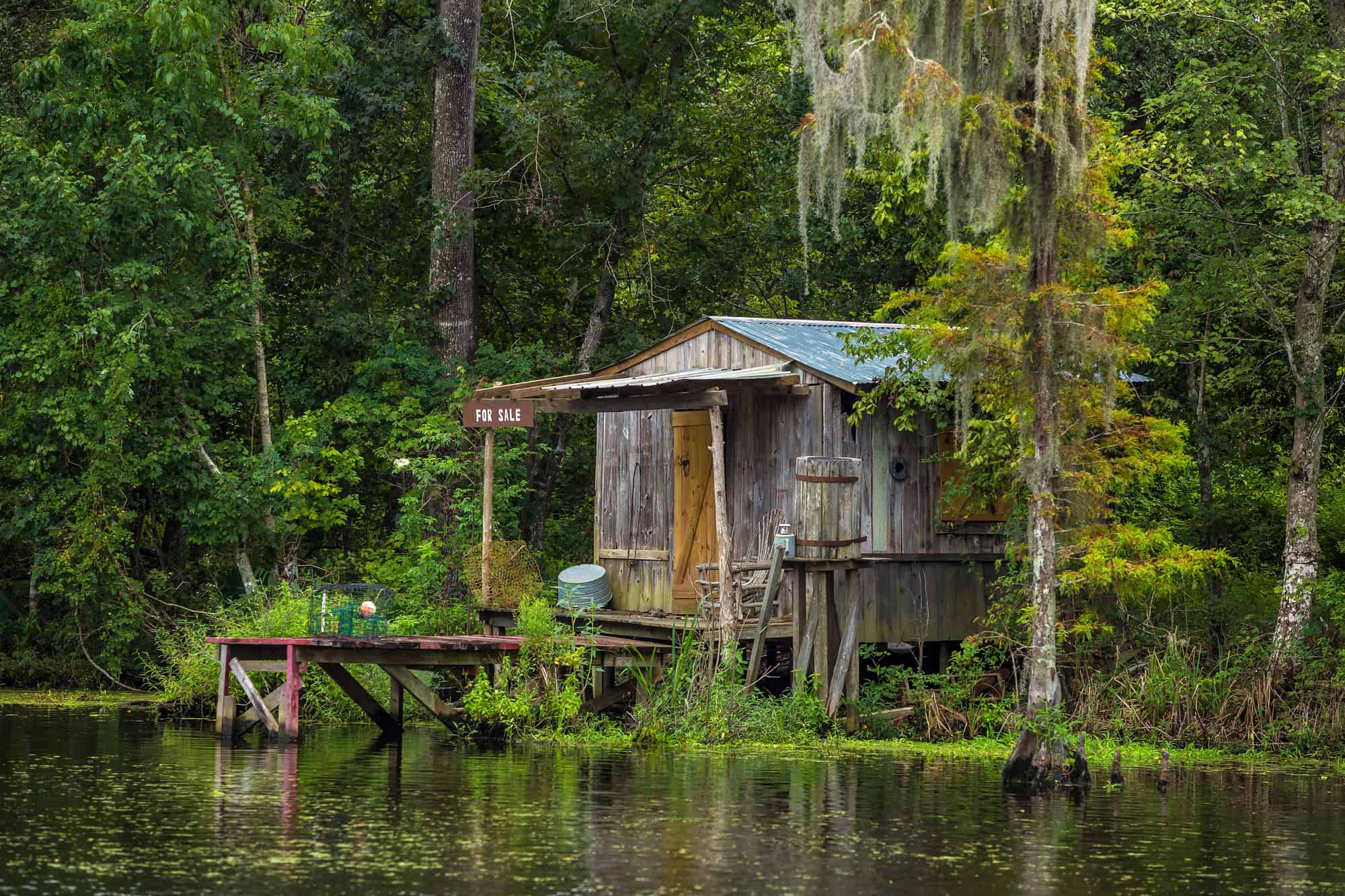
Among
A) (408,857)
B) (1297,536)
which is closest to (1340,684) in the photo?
(1297,536)

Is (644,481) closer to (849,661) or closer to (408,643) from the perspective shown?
(849,661)

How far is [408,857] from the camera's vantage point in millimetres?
9727

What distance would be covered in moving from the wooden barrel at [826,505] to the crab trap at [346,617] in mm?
4400

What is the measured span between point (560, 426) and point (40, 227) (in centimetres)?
842

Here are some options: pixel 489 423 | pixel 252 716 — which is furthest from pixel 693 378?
pixel 252 716

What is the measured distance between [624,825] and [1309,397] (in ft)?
33.3

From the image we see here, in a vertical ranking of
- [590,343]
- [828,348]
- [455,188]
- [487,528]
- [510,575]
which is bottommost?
[510,575]

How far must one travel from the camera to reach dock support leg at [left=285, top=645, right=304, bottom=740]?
16.8 metres

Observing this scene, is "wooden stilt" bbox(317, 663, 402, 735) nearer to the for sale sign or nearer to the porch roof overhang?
the for sale sign

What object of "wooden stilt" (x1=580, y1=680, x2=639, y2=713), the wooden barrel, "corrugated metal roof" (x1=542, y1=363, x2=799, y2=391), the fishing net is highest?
"corrugated metal roof" (x1=542, y1=363, x2=799, y2=391)

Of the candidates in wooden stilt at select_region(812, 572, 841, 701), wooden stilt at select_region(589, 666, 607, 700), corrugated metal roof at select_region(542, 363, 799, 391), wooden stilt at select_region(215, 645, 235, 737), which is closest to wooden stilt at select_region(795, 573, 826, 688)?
wooden stilt at select_region(812, 572, 841, 701)

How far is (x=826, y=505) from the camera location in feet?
55.5

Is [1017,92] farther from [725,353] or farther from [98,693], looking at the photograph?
[98,693]

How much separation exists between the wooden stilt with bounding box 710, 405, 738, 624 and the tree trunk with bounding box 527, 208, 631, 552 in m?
9.37
